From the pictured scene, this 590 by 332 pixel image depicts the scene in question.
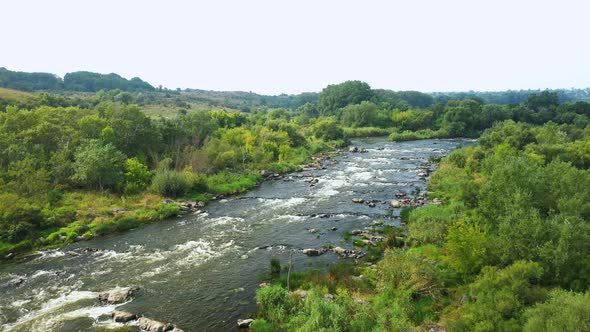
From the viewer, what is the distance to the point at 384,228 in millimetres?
37219

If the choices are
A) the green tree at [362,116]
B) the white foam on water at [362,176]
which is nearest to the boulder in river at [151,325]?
the white foam on water at [362,176]

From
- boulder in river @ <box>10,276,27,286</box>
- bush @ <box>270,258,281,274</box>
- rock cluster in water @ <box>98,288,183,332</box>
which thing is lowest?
boulder in river @ <box>10,276,27,286</box>

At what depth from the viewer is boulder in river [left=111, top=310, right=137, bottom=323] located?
2277 centimetres

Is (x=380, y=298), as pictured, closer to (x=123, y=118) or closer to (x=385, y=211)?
(x=385, y=211)

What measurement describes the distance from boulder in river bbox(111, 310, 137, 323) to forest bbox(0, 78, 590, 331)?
7.93 metres

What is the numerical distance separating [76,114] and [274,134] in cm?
3798

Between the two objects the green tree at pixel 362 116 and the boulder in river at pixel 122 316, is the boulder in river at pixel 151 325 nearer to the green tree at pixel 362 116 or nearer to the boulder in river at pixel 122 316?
the boulder in river at pixel 122 316

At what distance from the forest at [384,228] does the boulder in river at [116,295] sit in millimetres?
9634

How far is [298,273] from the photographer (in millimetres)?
27562

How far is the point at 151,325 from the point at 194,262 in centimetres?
934

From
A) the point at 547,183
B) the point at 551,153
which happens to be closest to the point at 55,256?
the point at 547,183

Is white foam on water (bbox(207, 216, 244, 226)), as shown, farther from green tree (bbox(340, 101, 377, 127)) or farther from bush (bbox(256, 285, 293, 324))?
green tree (bbox(340, 101, 377, 127))

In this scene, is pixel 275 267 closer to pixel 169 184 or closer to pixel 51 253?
pixel 51 253

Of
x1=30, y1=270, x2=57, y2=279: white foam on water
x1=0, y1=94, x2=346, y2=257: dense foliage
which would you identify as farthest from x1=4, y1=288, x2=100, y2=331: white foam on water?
x1=0, y1=94, x2=346, y2=257: dense foliage
